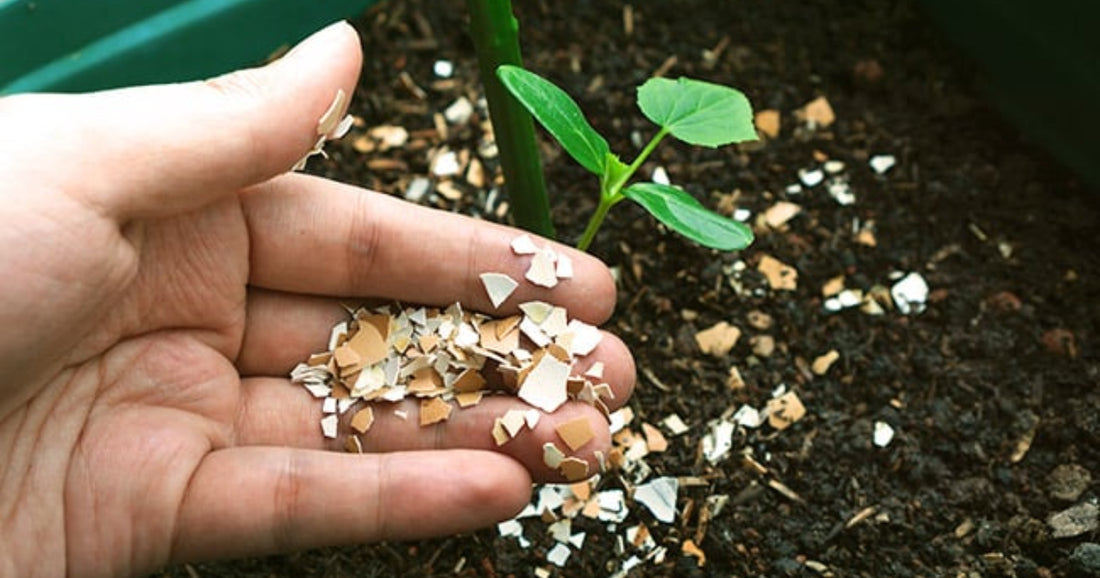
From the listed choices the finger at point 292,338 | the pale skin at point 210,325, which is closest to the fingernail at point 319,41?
the pale skin at point 210,325

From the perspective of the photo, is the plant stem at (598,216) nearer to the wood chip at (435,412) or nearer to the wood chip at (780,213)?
the wood chip at (435,412)

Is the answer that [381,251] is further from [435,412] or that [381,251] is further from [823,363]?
[823,363]

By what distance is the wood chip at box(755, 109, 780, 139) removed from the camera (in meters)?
1.49

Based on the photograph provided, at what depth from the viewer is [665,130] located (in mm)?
1050

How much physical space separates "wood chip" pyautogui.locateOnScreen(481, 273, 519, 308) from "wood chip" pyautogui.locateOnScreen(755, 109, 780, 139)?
1.59ft

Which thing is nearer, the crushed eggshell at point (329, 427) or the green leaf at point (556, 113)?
the green leaf at point (556, 113)

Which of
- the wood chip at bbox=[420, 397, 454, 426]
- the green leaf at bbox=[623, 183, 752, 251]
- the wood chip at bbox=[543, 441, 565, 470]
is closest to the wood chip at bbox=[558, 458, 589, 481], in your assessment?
the wood chip at bbox=[543, 441, 565, 470]

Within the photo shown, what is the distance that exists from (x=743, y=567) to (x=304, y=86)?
0.62 m

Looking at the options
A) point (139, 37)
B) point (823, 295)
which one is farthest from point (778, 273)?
point (139, 37)

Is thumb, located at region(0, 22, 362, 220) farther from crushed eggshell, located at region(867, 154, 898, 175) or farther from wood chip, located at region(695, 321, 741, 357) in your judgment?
crushed eggshell, located at region(867, 154, 898, 175)

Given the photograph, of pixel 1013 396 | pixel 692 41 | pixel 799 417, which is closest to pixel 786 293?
pixel 799 417

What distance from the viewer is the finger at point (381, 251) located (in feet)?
3.71

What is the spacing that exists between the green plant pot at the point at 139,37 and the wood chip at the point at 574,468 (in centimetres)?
72

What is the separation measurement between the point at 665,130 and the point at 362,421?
0.39m
